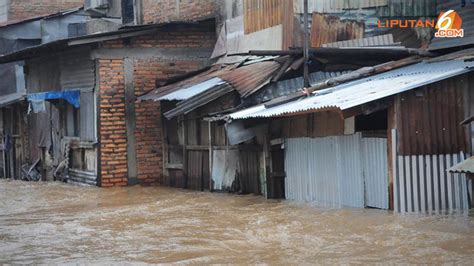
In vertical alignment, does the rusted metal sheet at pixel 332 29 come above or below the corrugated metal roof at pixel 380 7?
below

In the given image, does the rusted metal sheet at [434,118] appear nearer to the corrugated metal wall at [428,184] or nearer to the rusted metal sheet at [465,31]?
the corrugated metal wall at [428,184]

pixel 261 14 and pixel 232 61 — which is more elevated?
pixel 261 14

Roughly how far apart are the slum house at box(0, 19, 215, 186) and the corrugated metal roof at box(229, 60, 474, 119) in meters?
4.22

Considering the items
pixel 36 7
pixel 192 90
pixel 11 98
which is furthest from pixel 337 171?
pixel 36 7

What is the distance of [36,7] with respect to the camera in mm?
28094

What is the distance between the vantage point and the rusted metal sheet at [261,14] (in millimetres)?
15766

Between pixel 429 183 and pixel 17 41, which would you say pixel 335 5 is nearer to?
pixel 429 183

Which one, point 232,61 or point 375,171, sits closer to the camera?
point 375,171

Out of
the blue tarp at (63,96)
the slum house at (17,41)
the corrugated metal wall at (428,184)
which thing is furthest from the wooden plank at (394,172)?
the slum house at (17,41)

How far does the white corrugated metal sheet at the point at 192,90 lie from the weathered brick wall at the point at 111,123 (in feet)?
5.96

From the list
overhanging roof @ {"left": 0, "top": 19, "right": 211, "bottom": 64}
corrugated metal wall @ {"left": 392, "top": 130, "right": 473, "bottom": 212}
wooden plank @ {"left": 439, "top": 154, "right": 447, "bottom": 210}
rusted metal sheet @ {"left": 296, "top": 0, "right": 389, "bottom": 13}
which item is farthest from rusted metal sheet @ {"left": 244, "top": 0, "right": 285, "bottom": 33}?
wooden plank @ {"left": 439, "top": 154, "right": 447, "bottom": 210}

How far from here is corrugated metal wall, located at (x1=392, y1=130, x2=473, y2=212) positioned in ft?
37.2

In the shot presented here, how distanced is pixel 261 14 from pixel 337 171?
15.6 ft

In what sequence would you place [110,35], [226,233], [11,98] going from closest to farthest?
[226,233] < [110,35] < [11,98]
